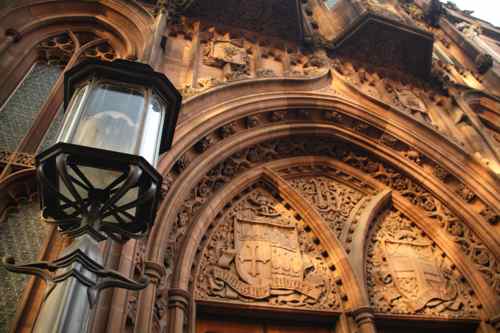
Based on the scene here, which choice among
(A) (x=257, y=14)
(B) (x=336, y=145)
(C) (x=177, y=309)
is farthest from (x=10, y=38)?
(B) (x=336, y=145)

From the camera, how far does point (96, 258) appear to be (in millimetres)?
1856

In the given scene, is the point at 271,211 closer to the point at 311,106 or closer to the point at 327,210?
the point at 327,210

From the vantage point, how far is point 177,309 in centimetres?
395

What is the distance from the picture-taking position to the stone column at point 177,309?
3.83m

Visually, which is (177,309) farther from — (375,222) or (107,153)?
(375,222)

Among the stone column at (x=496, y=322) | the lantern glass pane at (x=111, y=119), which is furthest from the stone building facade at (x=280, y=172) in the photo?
the lantern glass pane at (x=111, y=119)

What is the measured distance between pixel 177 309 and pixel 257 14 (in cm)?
545

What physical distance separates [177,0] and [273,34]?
5.98 ft

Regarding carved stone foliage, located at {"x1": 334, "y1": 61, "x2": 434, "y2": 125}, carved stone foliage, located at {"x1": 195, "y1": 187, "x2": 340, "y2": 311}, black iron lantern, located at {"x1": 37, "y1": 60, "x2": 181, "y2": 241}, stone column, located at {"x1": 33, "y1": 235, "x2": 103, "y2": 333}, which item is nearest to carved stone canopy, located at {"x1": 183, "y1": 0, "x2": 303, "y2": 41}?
carved stone foliage, located at {"x1": 334, "y1": 61, "x2": 434, "y2": 125}

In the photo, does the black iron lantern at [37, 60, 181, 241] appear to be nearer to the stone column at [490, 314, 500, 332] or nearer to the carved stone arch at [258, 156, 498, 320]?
the carved stone arch at [258, 156, 498, 320]

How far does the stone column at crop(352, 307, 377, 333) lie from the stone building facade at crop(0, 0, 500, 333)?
18 mm

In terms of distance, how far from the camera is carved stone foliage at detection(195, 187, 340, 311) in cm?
477

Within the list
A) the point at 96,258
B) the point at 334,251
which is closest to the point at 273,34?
the point at 334,251

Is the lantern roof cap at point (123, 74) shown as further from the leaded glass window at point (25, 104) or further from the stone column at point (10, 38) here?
the stone column at point (10, 38)
